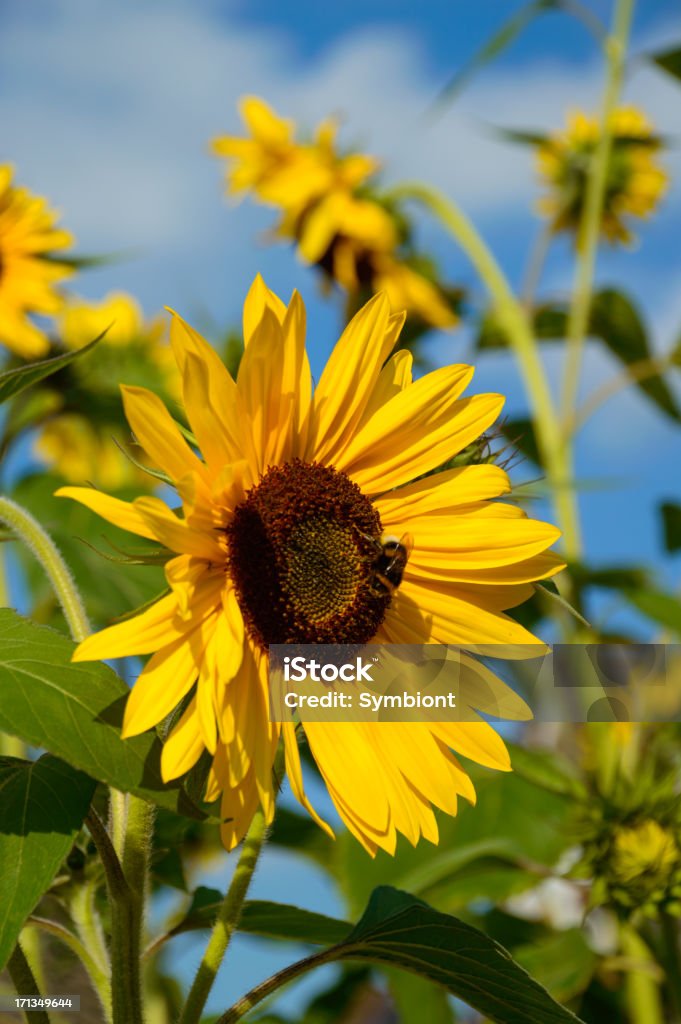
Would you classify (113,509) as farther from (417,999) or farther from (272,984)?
(417,999)

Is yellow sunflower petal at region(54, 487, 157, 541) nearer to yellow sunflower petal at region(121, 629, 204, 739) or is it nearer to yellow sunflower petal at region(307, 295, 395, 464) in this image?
yellow sunflower petal at region(121, 629, 204, 739)

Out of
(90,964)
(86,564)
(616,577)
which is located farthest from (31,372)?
(616,577)

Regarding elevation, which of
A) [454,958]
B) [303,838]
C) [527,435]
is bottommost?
[303,838]

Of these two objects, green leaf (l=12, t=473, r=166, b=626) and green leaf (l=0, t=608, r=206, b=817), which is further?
green leaf (l=12, t=473, r=166, b=626)

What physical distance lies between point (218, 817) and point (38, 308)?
1591 millimetres

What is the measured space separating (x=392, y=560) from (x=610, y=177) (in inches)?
103

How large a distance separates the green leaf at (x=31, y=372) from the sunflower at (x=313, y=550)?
10 centimetres

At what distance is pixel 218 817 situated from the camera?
0.83 meters

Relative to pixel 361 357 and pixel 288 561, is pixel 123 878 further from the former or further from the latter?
pixel 361 357

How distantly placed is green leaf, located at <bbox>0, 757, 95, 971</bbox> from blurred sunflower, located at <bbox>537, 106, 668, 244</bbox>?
2.62 metres

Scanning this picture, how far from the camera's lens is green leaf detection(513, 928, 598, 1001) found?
1.66 meters

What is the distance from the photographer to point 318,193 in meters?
2.89

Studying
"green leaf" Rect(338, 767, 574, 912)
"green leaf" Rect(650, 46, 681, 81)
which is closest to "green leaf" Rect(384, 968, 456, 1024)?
"green leaf" Rect(338, 767, 574, 912)

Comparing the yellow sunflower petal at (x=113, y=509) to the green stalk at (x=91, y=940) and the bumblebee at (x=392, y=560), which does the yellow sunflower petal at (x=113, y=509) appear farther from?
the green stalk at (x=91, y=940)
